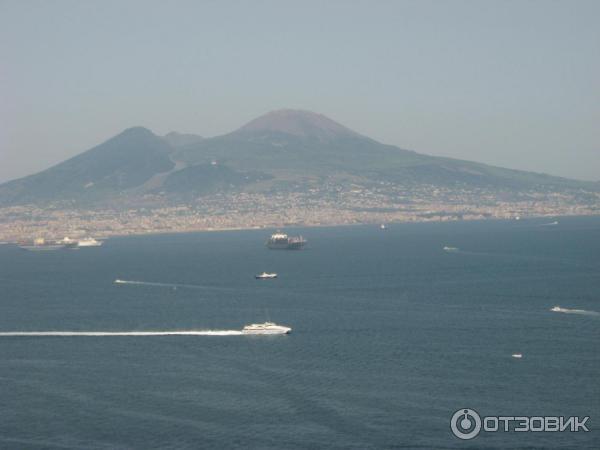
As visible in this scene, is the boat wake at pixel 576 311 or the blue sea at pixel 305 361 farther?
the boat wake at pixel 576 311

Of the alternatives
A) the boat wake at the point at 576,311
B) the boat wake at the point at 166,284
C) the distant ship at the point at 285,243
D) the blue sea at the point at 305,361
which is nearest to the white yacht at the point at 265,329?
the blue sea at the point at 305,361

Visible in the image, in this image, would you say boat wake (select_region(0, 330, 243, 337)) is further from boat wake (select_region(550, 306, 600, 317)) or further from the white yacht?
boat wake (select_region(550, 306, 600, 317))

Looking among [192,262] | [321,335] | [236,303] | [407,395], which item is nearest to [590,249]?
[192,262]

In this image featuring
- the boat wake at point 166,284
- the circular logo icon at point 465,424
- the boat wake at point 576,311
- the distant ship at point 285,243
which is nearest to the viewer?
the circular logo icon at point 465,424

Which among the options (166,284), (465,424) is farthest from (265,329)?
(166,284)

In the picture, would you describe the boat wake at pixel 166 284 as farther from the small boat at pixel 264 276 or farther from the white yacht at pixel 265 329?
the white yacht at pixel 265 329

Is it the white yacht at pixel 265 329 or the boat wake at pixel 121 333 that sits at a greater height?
the white yacht at pixel 265 329
